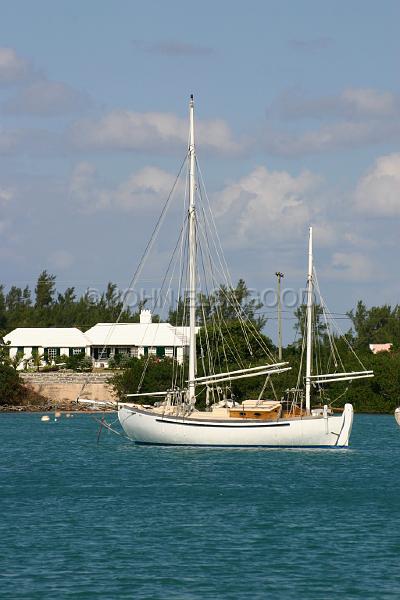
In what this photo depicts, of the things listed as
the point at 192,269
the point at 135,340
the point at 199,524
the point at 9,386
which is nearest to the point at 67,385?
the point at 9,386

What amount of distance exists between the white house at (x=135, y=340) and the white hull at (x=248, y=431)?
62.8m

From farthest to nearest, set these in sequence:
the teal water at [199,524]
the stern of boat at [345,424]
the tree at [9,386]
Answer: the tree at [9,386]
the stern of boat at [345,424]
the teal water at [199,524]

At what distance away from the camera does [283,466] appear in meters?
59.0

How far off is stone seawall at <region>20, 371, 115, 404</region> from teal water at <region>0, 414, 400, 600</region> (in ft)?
143

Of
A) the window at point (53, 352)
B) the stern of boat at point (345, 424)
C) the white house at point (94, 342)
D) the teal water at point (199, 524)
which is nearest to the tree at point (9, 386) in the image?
the white house at point (94, 342)

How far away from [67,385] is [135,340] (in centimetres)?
2132

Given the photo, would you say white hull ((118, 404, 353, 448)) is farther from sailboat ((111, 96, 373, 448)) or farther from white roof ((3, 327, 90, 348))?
white roof ((3, 327, 90, 348))

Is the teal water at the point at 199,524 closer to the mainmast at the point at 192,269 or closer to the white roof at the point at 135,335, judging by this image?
the mainmast at the point at 192,269

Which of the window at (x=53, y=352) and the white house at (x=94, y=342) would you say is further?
the window at (x=53, y=352)

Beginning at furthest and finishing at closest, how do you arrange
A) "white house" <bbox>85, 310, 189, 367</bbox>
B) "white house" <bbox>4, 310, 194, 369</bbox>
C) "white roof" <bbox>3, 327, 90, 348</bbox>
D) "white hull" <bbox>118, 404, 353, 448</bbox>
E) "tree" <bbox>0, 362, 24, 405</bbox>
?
"white roof" <bbox>3, 327, 90, 348</bbox> → "white house" <bbox>4, 310, 194, 369</bbox> → "white house" <bbox>85, 310, 189, 367</bbox> → "tree" <bbox>0, 362, 24, 405</bbox> → "white hull" <bbox>118, 404, 353, 448</bbox>

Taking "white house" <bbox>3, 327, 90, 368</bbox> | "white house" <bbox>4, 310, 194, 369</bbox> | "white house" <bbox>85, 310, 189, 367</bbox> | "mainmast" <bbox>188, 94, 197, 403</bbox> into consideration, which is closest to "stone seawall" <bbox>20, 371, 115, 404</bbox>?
"white house" <bbox>85, 310, 189, 367</bbox>

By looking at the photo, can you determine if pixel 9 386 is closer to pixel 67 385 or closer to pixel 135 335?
pixel 67 385

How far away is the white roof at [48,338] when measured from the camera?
438ft

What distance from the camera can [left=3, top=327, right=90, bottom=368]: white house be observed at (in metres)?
132
